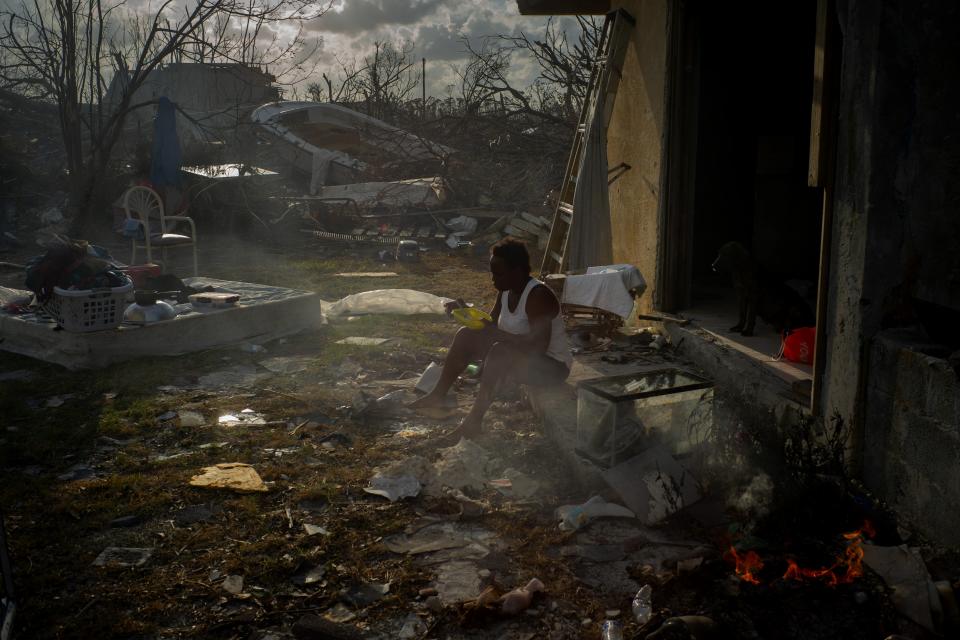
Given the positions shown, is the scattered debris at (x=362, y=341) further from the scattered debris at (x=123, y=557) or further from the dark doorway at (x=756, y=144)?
the scattered debris at (x=123, y=557)

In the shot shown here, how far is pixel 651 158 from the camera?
266 inches

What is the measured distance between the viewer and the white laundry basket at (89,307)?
5793 mm

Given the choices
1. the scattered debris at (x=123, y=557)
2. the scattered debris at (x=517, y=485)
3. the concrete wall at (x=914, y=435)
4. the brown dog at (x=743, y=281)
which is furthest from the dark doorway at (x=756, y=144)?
the scattered debris at (x=123, y=557)

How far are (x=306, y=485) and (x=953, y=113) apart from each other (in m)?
3.67

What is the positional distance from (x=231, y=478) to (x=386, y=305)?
4.26 metres

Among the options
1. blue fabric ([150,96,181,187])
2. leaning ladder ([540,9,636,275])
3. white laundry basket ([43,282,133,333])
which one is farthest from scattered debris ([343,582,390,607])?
blue fabric ([150,96,181,187])

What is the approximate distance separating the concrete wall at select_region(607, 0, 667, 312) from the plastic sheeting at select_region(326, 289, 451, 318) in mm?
2111

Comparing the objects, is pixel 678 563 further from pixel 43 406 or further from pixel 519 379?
pixel 43 406

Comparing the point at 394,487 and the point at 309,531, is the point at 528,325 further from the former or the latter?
the point at 309,531

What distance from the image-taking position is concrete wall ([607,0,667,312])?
21.6ft

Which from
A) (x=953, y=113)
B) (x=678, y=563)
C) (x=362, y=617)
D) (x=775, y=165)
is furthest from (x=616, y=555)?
(x=775, y=165)

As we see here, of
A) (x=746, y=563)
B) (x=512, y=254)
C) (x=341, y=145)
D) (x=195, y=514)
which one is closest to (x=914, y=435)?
(x=746, y=563)

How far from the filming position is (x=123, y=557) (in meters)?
3.21

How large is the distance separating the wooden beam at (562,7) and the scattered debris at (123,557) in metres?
7.63
